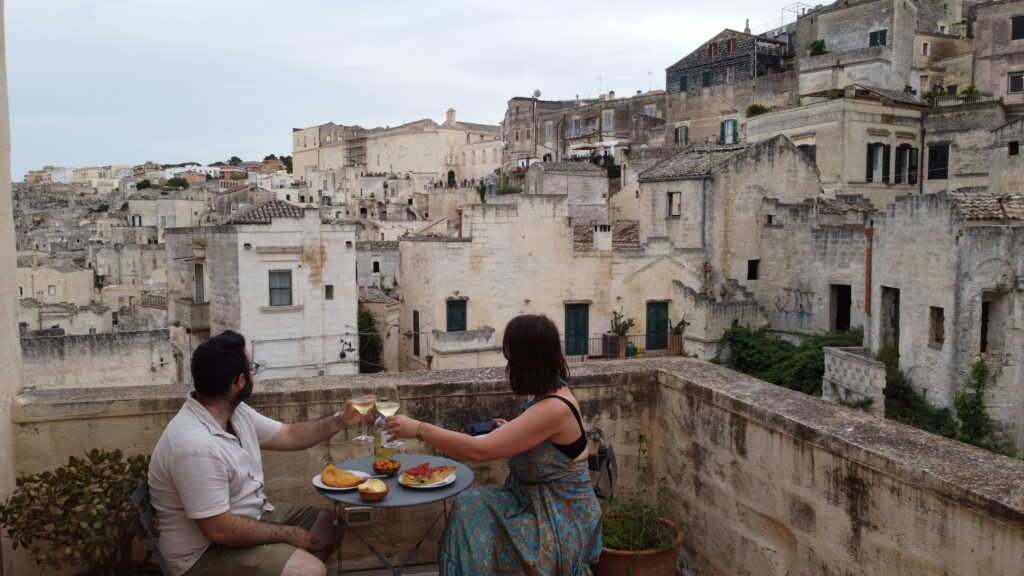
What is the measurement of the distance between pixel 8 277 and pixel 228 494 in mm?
1872

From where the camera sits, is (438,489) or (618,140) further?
(618,140)

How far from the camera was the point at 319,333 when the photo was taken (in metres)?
21.9

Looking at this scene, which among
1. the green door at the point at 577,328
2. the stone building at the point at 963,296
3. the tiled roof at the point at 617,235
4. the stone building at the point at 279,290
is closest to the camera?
the stone building at the point at 963,296

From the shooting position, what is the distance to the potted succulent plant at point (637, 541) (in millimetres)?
4281

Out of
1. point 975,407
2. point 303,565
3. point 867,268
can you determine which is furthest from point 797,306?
point 303,565

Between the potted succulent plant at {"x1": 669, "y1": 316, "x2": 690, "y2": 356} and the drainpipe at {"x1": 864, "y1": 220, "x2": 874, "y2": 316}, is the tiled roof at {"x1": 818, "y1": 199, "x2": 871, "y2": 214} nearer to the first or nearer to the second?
the drainpipe at {"x1": 864, "y1": 220, "x2": 874, "y2": 316}

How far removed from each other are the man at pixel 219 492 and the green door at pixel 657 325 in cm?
2294

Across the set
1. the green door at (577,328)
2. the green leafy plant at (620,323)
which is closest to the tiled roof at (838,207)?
the green leafy plant at (620,323)

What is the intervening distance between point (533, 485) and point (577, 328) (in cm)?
2183

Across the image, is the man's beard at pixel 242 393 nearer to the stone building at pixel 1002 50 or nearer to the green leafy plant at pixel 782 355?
the green leafy plant at pixel 782 355

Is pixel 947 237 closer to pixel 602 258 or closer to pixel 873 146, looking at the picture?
pixel 602 258

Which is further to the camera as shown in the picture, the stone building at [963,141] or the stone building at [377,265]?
the stone building at [377,265]

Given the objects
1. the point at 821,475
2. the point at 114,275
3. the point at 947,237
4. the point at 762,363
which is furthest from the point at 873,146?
the point at 114,275

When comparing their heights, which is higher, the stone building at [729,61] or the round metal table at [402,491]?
the stone building at [729,61]
